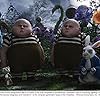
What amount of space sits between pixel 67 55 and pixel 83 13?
12.8 inches

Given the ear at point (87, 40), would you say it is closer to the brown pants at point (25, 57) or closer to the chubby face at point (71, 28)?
the chubby face at point (71, 28)

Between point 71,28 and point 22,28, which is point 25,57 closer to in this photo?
point 22,28

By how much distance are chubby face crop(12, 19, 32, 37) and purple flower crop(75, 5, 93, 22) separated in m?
0.35

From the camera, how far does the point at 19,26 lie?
171cm

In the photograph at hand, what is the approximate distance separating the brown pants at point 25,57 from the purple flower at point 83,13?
14.2 inches

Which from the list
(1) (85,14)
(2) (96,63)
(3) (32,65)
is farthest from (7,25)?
(2) (96,63)

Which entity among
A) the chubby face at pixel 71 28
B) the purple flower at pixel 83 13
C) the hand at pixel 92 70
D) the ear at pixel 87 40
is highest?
the purple flower at pixel 83 13

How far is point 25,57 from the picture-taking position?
171 cm

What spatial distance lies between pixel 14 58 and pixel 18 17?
0.97 feet

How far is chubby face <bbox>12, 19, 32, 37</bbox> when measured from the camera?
1703 millimetres

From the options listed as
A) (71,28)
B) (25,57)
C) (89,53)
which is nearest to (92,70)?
(89,53)

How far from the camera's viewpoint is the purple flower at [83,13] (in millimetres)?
1731

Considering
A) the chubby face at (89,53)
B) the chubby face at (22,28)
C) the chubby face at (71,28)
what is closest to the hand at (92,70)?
the chubby face at (89,53)

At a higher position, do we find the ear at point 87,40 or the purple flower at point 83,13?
the purple flower at point 83,13
